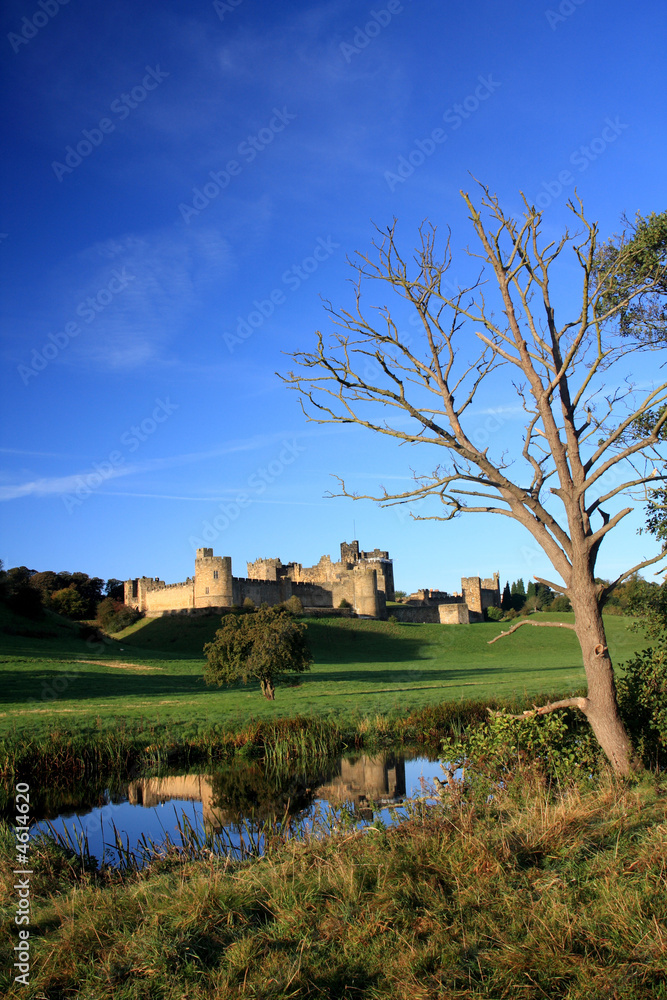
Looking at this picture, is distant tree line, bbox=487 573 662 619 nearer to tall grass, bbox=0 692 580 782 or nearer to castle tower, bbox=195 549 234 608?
tall grass, bbox=0 692 580 782

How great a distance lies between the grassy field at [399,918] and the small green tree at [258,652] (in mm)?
14177

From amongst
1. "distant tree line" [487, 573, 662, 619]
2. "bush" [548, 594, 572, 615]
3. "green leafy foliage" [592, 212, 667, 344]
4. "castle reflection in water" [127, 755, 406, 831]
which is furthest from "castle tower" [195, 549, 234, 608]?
"green leafy foliage" [592, 212, 667, 344]

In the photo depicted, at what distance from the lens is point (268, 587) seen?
6625 cm

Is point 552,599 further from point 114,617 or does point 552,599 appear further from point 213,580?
point 114,617

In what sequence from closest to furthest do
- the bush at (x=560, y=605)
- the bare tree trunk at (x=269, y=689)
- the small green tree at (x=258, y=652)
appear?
the small green tree at (x=258, y=652), the bare tree trunk at (x=269, y=689), the bush at (x=560, y=605)

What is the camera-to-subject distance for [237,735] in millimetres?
15078

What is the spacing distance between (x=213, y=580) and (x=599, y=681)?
55.2 m

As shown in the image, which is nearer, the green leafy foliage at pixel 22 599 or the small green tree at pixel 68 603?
the green leafy foliage at pixel 22 599

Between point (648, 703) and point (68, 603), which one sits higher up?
point (68, 603)

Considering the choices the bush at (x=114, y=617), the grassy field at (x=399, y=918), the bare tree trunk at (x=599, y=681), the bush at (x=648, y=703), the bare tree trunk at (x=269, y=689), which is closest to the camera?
the grassy field at (x=399, y=918)

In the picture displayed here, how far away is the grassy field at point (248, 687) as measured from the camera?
17281mm

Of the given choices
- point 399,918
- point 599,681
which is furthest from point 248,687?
point 399,918

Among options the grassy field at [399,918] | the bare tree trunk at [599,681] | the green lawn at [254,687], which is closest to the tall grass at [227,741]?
the green lawn at [254,687]

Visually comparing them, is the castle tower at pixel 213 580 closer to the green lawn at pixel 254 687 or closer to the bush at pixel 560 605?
the green lawn at pixel 254 687
